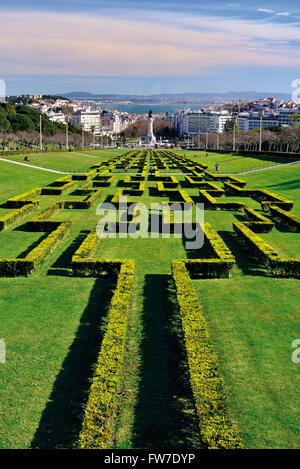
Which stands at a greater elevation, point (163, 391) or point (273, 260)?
point (273, 260)

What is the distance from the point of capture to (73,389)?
9062mm

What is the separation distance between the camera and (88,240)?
18.5 m

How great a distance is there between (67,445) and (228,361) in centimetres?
440

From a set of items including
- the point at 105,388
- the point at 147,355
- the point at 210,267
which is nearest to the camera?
the point at 105,388

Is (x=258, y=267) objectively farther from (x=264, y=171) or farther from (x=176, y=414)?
(x=264, y=171)

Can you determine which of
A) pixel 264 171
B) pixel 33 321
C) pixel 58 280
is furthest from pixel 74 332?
pixel 264 171
